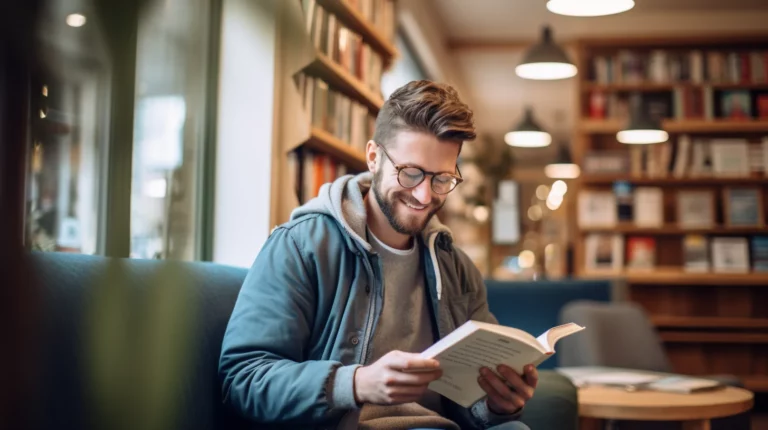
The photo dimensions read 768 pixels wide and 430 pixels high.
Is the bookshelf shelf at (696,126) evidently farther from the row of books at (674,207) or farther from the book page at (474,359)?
the book page at (474,359)

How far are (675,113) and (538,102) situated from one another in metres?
4.07

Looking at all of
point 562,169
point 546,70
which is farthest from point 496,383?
point 562,169

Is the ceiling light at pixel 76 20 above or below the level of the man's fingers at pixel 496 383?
above

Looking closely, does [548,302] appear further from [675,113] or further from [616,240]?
[675,113]

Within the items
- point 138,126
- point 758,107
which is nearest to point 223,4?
point 138,126

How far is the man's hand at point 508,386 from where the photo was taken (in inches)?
63.3

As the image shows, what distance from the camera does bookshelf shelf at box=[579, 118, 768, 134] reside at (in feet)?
21.1

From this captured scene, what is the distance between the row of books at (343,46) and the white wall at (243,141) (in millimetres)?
209

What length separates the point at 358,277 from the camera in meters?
1.68

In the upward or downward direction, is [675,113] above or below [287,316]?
above

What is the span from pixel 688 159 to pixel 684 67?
2.46 feet

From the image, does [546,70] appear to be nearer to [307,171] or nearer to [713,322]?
[307,171]

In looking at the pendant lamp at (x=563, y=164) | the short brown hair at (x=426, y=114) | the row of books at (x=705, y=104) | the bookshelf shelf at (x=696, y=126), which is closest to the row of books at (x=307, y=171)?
the short brown hair at (x=426, y=114)

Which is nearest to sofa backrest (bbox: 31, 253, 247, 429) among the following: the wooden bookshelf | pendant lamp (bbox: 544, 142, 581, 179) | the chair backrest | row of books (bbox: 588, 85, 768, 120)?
the chair backrest
